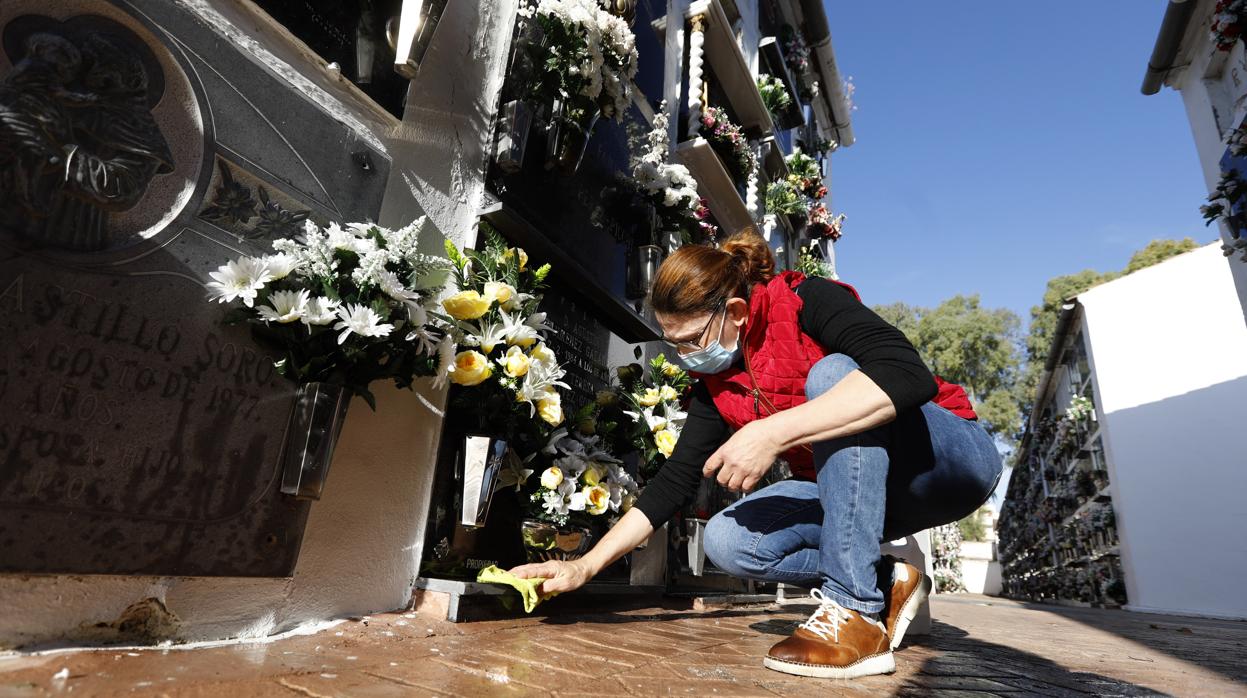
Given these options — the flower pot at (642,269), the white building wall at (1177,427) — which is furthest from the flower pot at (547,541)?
the white building wall at (1177,427)

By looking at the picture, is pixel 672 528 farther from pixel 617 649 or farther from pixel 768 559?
pixel 617 649

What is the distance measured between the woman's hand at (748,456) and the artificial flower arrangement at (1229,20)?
979 centimetres

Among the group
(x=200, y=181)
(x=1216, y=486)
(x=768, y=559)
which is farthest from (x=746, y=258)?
(x=1216, y=486)

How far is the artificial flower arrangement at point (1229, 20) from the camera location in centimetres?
775

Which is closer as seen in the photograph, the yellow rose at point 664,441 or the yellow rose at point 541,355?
the yellow rose at point 541,355

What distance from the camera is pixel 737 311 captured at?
2.33 metres

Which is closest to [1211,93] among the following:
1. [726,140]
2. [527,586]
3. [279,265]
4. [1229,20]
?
[1229,20]

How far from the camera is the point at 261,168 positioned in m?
2.18

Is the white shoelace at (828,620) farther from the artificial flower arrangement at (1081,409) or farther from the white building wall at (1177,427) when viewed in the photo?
the artificial flower arrangement at (1081,409)

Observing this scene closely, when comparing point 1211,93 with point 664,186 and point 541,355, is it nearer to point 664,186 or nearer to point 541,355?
point 664,186

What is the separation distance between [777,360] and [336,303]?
57.2 inches

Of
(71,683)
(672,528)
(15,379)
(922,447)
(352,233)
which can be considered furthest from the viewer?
(672,528)

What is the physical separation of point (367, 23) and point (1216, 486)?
22388mm

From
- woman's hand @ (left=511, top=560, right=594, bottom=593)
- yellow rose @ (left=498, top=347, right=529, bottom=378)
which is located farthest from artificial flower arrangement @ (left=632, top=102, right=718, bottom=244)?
woman's hand @ (left=511, top=560, right=594, bottom=593)
